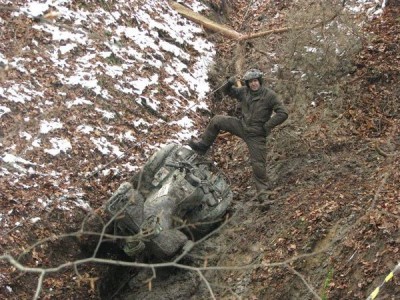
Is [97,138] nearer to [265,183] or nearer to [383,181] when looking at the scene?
[265,183]

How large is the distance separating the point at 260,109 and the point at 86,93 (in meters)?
3.59

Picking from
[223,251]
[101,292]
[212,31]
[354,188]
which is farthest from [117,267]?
[212,31]

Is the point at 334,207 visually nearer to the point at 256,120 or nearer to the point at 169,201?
the point at 256,120

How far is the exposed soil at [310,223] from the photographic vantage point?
7734 millimetres

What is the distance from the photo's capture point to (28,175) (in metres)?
9.84

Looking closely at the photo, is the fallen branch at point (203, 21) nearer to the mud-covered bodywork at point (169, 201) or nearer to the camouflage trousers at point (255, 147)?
the camouflage trousers at point (255, 147)

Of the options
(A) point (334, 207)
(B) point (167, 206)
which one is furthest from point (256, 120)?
(B) point (167, 206)

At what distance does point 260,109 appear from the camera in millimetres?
9844

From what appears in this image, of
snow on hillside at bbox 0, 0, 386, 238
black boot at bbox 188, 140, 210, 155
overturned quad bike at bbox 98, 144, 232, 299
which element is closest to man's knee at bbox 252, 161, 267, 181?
overturned quad bike at bbox 98, 144, 232, 299

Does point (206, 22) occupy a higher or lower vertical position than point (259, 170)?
higher

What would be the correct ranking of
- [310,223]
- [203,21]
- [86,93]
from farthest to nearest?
[203,21] < [86,93] < [310,223]

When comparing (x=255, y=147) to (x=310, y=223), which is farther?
(x=255, y=147)

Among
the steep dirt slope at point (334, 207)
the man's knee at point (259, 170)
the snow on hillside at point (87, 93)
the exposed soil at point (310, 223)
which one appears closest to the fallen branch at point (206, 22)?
the snow on hillside at point (87, 93)

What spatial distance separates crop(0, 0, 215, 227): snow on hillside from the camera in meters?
10.0
